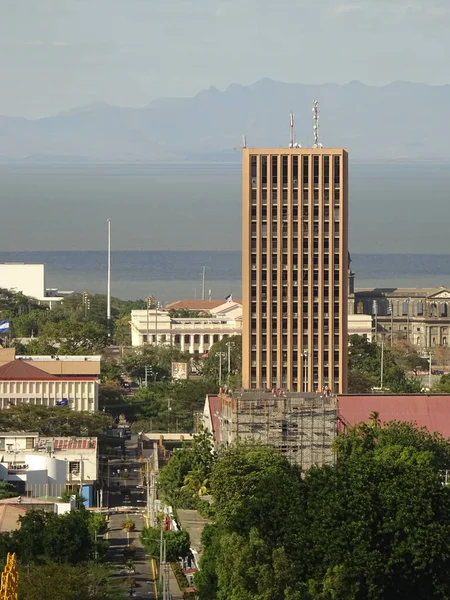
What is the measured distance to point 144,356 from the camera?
12650 cm

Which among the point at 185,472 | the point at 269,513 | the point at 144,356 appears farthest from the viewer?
the point at 144,356

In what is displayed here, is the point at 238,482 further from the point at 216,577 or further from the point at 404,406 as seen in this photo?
the point at 404,406

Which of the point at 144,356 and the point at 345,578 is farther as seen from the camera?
the point at 144,356

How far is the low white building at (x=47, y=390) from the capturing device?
10281cm

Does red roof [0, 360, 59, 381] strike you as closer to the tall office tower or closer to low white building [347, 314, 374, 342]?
the tall office tower

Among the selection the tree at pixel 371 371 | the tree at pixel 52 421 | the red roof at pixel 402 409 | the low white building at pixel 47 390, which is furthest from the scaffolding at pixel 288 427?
the low white building at pixel 47 390

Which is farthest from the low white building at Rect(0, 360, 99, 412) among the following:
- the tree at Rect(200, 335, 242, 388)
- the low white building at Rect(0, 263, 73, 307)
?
the low white building at Rect(0, 263, 73, 307)

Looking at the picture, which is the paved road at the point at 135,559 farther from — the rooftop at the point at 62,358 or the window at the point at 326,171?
the rooftop at the point at 62,358

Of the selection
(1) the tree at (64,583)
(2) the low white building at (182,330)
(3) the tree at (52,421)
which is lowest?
(1) the tree at (64,583)

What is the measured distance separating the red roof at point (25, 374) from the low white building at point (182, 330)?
36.3 metres

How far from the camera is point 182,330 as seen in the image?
481 feet

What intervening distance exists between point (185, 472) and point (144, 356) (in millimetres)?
52619

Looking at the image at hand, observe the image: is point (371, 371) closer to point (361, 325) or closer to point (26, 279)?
point (361, 325)

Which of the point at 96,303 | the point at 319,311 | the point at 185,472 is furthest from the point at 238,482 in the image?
the point at 96,303
